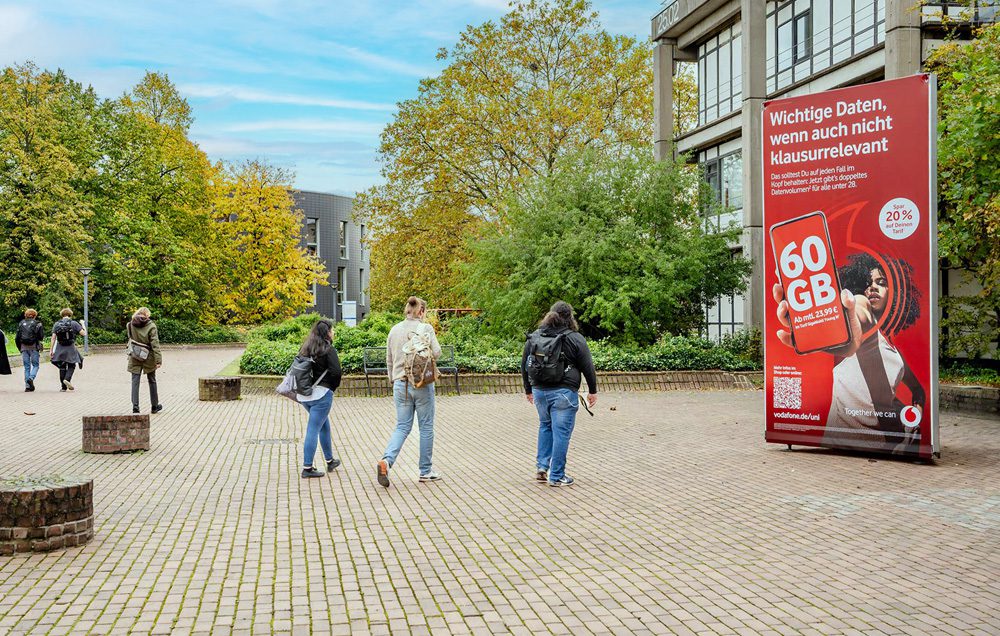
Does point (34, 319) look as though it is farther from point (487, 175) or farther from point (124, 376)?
point (487, 175)

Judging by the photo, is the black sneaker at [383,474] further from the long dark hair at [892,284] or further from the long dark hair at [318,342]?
the long dark hair at [892,284]

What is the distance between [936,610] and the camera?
A: 17.5ft

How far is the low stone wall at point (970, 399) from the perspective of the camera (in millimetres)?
15500

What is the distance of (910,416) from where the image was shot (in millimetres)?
10523

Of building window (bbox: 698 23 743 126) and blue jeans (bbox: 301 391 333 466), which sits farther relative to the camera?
building window (bbox: 698 23 743 126)

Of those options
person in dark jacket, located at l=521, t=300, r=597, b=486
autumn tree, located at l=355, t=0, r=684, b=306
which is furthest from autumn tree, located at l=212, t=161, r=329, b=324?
person in dark jacket, located at l=521, t=300, r=597, b=486

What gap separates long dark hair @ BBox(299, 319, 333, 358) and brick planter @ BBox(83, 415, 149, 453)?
117 inches

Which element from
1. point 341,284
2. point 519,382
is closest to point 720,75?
point 519,382

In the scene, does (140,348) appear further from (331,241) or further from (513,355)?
(331,241)

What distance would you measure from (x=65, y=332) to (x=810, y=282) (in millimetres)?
15576

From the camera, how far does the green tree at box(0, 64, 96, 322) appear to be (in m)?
41.9

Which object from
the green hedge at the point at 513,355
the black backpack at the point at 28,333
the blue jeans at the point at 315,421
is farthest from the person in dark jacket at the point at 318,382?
the black backpack at the point at 28,333

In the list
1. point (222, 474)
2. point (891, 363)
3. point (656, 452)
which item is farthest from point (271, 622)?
point (891, 363)

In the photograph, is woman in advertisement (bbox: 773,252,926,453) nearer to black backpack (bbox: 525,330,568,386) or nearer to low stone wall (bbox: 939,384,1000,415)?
black backpack (bbox: 525,330,568,386)
